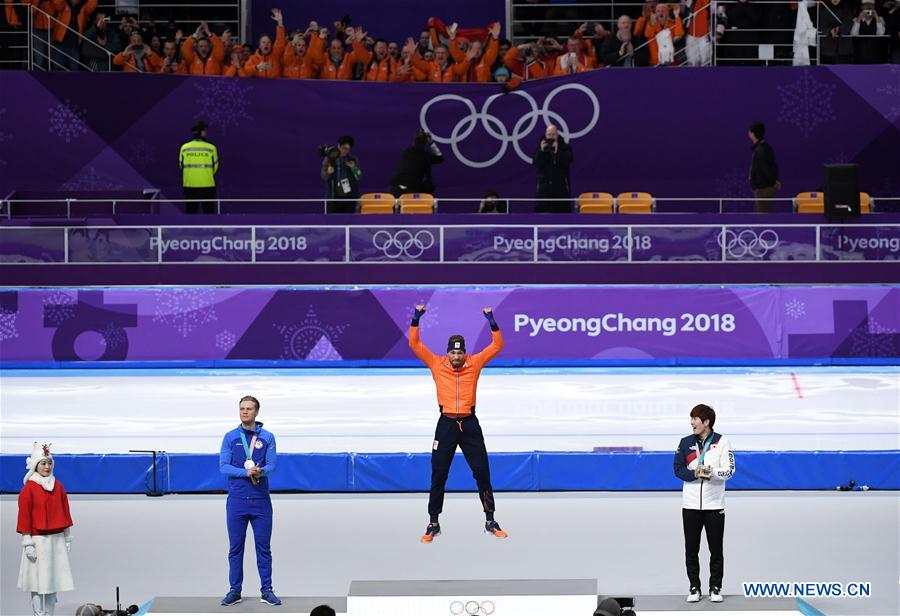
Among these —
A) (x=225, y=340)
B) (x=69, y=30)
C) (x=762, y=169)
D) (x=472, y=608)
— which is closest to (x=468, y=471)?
(x=472, y=608)

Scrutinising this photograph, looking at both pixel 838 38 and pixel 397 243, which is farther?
pixel 838 38

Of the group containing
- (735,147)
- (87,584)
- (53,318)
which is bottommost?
(87,584)

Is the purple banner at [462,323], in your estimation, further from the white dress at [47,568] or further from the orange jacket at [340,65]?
the white dress at [47,568]

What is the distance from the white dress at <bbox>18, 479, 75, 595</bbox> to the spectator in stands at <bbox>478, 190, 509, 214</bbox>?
11.2 meters

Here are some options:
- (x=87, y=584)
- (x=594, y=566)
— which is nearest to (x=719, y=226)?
(x=594, y=566)

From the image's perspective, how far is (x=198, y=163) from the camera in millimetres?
19438

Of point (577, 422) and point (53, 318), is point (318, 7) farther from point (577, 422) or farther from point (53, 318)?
point (577, 422)

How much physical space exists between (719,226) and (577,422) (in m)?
4.91

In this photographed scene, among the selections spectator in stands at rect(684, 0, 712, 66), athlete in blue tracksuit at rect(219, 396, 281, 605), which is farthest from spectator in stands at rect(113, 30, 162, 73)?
athlete in blue tracksuit at rect(219, 396, 281, 605)

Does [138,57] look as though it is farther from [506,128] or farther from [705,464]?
[705,464]

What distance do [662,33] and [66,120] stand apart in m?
8.86

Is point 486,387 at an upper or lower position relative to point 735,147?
lower

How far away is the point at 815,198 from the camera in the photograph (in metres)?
19.1

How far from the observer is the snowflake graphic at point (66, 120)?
67.3 ft
